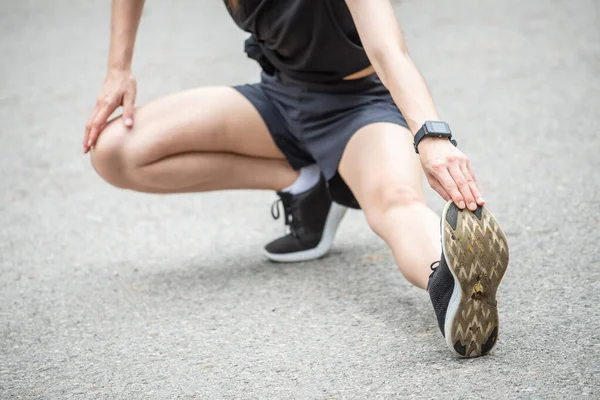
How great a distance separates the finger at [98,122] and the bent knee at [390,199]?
82cm

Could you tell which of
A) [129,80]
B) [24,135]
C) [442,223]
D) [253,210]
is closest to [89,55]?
[24,135]

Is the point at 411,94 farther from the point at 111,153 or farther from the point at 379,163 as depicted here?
the point at 111,153

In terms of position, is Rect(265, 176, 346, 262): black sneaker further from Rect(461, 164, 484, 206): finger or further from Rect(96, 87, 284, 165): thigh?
Rect(461, 164, 484, 206): finger

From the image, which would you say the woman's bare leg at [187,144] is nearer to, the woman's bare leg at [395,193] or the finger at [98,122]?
the finger at [98,122]

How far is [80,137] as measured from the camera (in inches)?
178

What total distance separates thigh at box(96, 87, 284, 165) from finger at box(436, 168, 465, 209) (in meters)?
0.91

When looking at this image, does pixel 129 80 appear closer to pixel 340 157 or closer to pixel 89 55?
pixel 340 157

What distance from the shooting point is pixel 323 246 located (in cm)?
284

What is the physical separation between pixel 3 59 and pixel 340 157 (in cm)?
434

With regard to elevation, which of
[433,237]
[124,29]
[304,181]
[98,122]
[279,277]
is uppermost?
[124,29]

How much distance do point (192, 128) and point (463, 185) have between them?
3.33 ft

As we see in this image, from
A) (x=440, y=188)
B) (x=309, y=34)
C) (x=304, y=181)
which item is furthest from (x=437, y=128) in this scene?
(x=304, y=181)

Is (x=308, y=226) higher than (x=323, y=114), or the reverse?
(x=323, y=114)

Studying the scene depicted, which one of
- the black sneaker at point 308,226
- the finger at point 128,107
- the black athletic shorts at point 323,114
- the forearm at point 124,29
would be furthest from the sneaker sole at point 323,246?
the forearm at point 124,29
